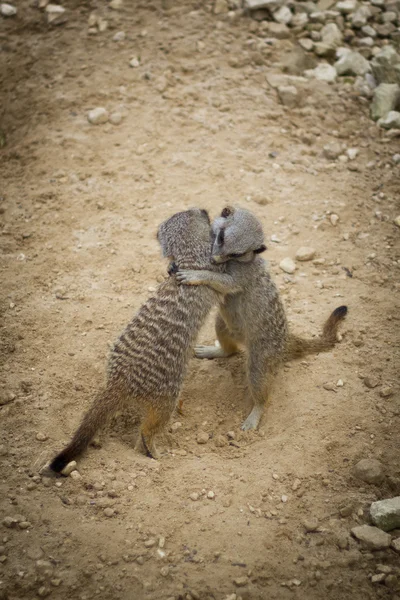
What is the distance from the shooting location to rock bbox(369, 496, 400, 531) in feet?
8.04

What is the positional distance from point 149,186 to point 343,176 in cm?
171

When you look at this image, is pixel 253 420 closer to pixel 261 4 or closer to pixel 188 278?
pixel 188 278

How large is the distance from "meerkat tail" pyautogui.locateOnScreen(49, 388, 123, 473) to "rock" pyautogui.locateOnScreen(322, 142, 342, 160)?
3169 mm

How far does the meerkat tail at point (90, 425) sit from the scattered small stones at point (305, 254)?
1939 millimetres

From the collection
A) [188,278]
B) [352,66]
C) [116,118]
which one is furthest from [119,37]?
[188,278]

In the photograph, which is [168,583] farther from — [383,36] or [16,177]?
[383,36]

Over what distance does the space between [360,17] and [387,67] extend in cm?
95

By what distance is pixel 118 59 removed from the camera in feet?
17.9

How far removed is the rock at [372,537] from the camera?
2.39 m

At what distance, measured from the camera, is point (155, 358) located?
9.58 ft

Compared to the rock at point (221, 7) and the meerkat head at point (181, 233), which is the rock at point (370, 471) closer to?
the meerkat head at point (181, 233)

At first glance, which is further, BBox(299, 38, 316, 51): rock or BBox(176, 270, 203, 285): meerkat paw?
BBox(299, 38, 316, 51): rock

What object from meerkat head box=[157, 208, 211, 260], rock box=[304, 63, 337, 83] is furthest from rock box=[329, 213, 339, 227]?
rock box=[304, 63, 337, 83]

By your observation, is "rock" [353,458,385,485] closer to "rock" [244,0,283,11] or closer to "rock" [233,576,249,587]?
"rock" [233,576,249,587]
